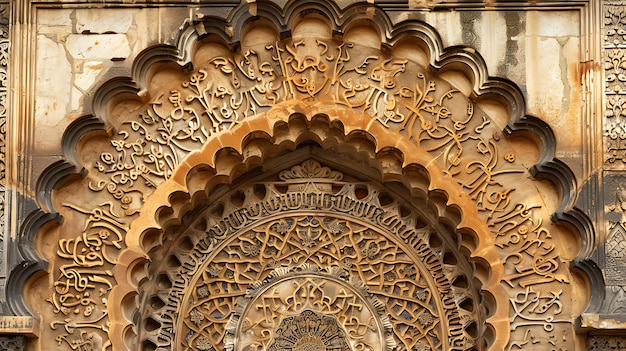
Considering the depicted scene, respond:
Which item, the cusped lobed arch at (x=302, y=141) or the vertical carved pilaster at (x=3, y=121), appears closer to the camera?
the vertical carved pilaster at (x=3, y=121)

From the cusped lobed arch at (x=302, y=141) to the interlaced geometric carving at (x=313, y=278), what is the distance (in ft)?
0.61

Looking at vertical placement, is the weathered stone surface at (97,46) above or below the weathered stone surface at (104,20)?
below

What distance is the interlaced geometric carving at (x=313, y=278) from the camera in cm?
1281

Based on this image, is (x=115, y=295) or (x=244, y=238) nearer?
(x=115, y=295)

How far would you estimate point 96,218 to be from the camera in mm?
12523

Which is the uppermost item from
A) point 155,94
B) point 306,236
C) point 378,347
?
point 155,94

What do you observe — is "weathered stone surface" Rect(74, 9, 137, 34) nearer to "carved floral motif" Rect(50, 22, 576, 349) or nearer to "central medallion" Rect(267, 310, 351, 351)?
"carved floral motif" Rect(50, 22, 576, 349)

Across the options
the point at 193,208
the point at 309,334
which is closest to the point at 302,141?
the point at 193,208

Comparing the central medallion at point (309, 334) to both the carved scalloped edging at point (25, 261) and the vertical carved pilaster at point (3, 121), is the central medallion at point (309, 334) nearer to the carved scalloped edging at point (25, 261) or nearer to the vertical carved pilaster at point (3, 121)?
the carved scalloped edging at point (25, 261)

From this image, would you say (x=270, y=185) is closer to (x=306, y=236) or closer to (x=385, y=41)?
(x=306, y=236)

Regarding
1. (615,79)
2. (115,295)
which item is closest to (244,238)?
(115,295)

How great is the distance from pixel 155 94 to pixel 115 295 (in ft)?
5.24

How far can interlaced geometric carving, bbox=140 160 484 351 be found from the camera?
42.0ft

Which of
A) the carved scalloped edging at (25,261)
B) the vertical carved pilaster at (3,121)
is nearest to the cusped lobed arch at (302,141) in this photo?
the carved scalloped edging at (25,261)
